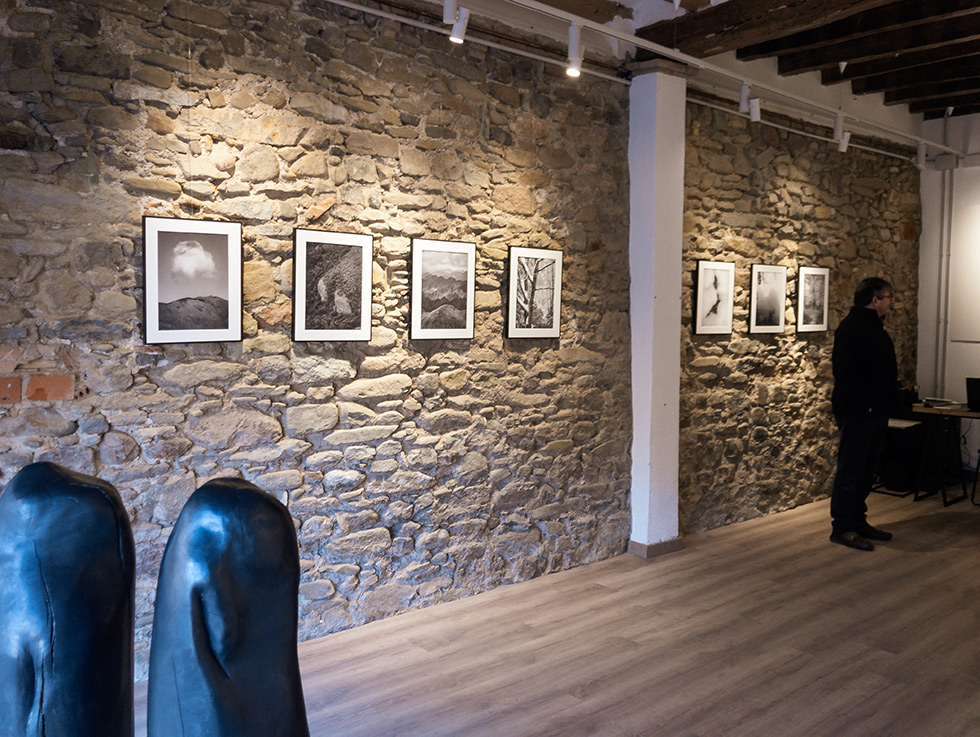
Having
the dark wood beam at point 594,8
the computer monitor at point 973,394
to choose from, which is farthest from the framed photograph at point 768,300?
the dark wood beam at point 594,8

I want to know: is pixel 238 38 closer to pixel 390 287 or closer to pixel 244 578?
pixel 390 287

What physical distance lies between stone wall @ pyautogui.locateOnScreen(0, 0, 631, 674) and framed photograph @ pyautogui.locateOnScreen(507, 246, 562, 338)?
0.08 metres

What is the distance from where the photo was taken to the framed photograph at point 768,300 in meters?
6.32

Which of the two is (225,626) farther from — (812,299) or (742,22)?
(812,299)

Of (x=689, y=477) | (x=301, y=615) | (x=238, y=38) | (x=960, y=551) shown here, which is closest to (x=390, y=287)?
(x=238, y=38)

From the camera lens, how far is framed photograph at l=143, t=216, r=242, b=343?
340 centimetres

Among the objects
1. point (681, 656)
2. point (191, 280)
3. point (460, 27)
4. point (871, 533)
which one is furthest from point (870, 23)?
point (191, 280)

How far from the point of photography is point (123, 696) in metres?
0.98

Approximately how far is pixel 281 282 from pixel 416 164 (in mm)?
1012

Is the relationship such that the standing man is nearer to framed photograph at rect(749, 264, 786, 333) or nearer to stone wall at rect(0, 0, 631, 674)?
framed photograph at rect(749, 264, 786, 333)

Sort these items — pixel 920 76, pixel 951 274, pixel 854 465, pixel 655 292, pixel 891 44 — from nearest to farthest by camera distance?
pixel 655 292, pixel 891 44, pixel 854 465, pixel 920 76, pixel 951 274

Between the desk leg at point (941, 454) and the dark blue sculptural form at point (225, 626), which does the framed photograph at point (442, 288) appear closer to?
the dark blue sculptural form at point (225, 626)

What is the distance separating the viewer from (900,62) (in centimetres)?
609

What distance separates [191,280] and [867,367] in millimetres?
4465
